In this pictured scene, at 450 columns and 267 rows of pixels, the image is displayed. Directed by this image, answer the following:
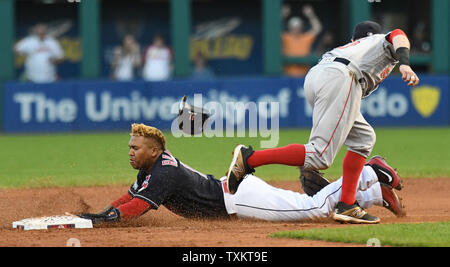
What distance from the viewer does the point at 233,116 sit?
1609cm

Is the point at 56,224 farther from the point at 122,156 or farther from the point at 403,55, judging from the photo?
the point at 122,156

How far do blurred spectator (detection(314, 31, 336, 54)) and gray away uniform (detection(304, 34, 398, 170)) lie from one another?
37.8ft

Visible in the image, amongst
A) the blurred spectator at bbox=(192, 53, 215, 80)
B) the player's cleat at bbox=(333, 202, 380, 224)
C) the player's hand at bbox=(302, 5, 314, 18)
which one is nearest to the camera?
the player's cleat at bbox=(333, 202, 380, 224)

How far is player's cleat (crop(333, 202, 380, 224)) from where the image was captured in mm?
6074

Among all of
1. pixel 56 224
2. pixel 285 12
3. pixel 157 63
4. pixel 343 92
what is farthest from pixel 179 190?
pixel 285 12

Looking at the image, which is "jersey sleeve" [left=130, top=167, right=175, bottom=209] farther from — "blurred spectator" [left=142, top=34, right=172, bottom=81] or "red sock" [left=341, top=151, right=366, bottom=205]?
"blurred spectator" [left=142, top=34, right=172, bottom=81]

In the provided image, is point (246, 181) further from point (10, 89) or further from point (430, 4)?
point (430, 4)

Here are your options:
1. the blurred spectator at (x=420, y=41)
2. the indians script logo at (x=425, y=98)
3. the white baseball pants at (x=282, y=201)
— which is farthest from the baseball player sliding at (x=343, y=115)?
the blurred spectator at (x=420, y=41)

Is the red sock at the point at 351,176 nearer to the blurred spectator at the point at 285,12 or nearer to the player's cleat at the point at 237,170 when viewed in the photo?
the player's cleat at the point at 237,170

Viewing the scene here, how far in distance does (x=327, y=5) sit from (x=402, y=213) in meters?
14.0

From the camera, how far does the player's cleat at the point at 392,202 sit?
6.38m

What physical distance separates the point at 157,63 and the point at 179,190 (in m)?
11.2

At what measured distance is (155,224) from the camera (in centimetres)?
639

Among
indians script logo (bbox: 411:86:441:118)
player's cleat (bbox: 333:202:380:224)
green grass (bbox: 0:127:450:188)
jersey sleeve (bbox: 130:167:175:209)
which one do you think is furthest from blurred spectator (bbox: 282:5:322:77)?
jersey sleeve (bbox: 130:167:175:209)
